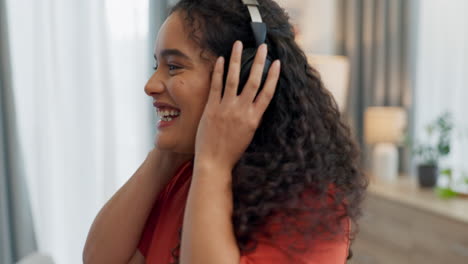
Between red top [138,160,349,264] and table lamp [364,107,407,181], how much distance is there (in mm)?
1739

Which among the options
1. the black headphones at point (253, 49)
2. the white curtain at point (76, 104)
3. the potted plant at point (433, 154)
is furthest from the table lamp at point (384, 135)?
the black headphones at point (253, 49)

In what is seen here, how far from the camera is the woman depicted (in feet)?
2.18

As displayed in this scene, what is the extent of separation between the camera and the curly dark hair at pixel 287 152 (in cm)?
68

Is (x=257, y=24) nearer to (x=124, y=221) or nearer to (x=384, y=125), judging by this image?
(x=124, y=221)

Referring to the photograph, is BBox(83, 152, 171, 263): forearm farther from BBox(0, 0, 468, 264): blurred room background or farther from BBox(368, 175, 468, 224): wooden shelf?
BBox(368, 175, 468, 224): wooden shelf

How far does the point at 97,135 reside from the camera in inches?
76.4

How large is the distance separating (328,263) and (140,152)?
1.52 metres

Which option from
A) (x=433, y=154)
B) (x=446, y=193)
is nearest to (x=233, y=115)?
(x=446, y=193)

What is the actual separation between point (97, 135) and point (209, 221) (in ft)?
4.66

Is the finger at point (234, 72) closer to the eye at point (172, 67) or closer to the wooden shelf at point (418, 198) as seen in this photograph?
the eye at point (172, 67)

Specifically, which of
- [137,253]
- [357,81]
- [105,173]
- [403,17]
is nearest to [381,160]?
[357,81]

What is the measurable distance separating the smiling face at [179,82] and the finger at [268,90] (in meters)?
0.10

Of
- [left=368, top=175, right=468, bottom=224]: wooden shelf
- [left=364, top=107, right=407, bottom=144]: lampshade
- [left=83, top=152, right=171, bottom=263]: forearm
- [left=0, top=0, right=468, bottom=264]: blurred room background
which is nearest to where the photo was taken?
[left=83, top=152, right=171, bottom=263]: forearm

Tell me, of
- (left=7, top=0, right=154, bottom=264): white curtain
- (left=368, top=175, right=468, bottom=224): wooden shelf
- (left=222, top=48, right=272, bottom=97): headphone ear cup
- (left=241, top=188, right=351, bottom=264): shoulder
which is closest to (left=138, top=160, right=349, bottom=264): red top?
(left=241, top=188, right=351, bottom=264): shoulder
